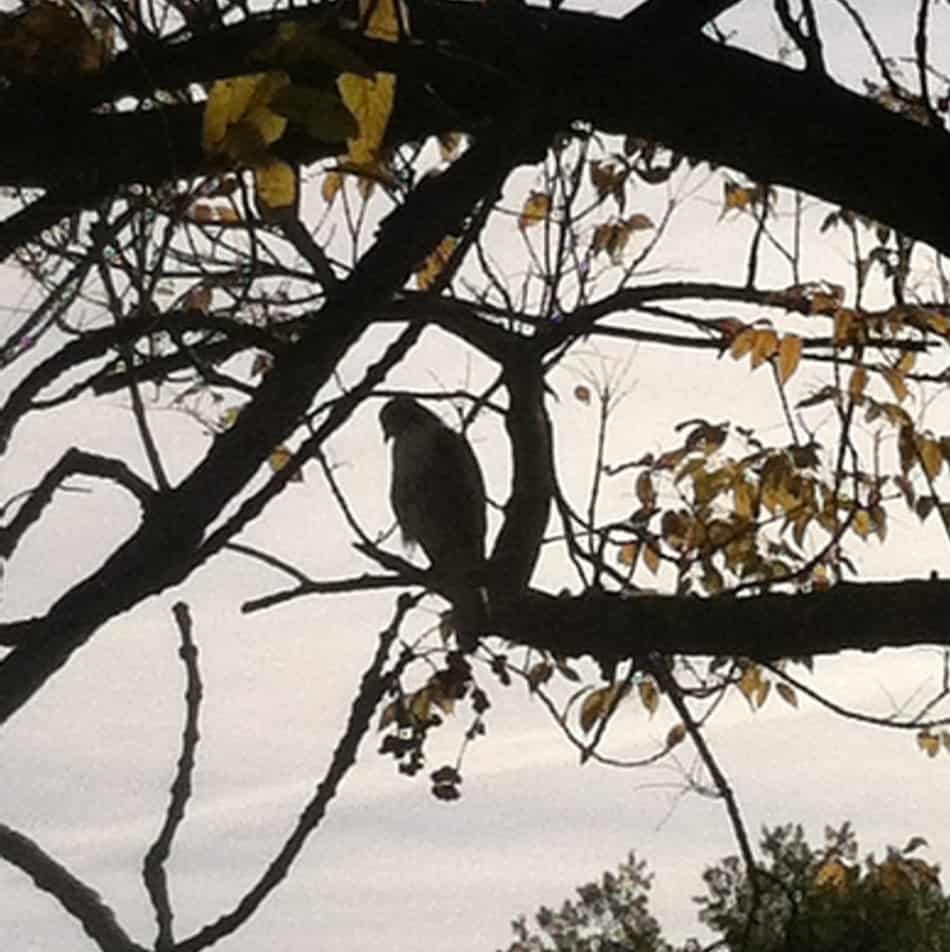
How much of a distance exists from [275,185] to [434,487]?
8.64 feet

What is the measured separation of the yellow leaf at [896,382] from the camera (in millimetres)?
2285

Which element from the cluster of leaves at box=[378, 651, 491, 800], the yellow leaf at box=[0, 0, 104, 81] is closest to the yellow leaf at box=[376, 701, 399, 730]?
the cluster of leaves at box=[378, 651, 491, 800]

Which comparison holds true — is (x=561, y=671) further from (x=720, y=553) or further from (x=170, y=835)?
(x=170, y=835)

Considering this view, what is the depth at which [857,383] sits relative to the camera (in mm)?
2314

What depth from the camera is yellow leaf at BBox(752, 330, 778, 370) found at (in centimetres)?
223

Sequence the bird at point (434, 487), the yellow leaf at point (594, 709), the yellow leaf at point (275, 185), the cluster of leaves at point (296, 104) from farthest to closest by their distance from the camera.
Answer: the bird at point (434, 487)
the yellow leaf at point (594, 709)
the yellow leaf at point (275, 185)
the cluster of leaves at point (296, 104)

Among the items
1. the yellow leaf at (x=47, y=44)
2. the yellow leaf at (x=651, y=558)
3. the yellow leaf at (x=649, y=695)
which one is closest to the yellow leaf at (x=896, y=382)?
the yellow leaf at (x=651, y=558)

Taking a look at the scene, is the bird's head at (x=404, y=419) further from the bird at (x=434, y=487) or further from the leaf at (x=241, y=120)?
the leaf at (x=241, y=120)

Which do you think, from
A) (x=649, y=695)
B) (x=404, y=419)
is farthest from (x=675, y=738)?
(x=404, y=419)

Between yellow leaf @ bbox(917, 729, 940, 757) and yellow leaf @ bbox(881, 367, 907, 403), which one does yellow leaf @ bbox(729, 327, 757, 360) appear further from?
yellow leaf @ bbox(917, 729, 940, 757)

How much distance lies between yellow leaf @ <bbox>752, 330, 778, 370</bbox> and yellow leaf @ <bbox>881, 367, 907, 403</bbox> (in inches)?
6.1

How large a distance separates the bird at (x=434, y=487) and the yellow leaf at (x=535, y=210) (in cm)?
84

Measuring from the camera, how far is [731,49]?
1681 mm

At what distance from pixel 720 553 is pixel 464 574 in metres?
0.41
